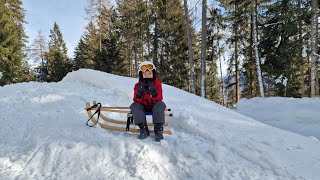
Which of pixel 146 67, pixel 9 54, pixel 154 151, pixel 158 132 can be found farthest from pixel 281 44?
pixel 9 54

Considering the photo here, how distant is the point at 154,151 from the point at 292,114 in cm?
635

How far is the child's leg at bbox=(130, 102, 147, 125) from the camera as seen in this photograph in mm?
5168

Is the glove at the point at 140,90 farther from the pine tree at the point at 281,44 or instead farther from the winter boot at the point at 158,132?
the pine tree at the point at 281,44

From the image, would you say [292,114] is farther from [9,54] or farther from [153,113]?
[9,54]

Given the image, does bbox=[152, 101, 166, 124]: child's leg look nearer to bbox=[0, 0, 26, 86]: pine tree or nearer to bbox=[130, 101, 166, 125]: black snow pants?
bbox=[130, 101, 166, 125]: black snow pants

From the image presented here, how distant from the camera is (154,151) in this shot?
172 inches

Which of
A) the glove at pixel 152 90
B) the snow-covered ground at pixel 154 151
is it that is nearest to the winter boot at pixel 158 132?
the snow-covered ground at pixel 154 151

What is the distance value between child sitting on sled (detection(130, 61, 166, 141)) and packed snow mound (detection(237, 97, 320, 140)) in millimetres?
4656

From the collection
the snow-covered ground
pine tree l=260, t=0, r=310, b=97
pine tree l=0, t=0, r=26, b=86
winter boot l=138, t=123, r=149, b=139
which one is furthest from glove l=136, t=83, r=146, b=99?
pine tree l=0, t=0, r=26, b=86

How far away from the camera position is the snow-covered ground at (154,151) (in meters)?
3.96

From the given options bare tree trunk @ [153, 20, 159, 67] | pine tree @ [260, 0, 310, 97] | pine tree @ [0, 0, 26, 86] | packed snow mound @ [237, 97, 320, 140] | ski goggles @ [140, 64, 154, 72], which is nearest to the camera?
ski goggles @ [140, 64, 154, 72]

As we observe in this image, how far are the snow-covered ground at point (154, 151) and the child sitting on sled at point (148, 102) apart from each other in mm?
250

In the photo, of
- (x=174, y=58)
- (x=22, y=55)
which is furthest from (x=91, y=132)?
(x=22, y=55)

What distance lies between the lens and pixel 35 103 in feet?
A: 27.4
